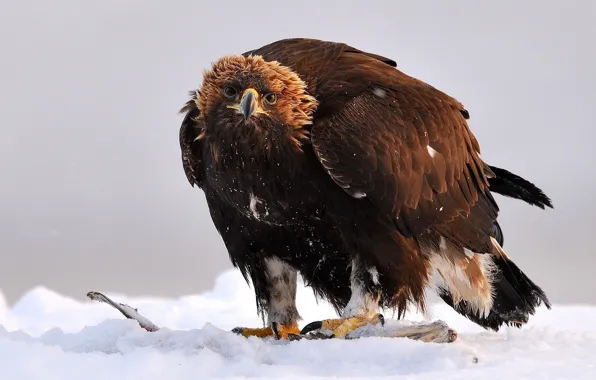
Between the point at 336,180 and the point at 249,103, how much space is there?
75cm

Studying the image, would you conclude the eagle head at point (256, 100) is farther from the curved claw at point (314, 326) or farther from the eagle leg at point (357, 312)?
the curved claw at point (314, 326)

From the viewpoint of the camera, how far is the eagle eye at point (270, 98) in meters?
6.46

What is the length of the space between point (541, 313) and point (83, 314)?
497 centimetres

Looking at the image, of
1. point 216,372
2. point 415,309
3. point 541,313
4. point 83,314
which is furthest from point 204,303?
point 216,372

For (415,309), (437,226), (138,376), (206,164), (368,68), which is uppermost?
(368,68)

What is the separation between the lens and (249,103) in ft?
20.4

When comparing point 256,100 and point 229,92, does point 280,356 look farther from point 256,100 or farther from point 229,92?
point 229,92

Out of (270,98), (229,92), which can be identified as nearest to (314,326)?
(270,98)

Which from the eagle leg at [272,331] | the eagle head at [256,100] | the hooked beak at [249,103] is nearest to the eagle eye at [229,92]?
the eagle head at [256,100]

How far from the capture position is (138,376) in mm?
4941

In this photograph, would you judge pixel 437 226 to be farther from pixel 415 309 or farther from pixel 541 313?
pixel 541 313

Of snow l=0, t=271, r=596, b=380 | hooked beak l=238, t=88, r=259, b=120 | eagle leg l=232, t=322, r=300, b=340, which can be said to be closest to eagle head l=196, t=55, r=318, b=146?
hooked beak l=238, t=88, r=259, b=120

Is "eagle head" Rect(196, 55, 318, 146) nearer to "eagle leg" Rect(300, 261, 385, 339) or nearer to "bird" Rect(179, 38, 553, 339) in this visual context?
"bird" Rect(179, 38, 553, 339)

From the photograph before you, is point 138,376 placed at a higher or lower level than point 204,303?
lower
